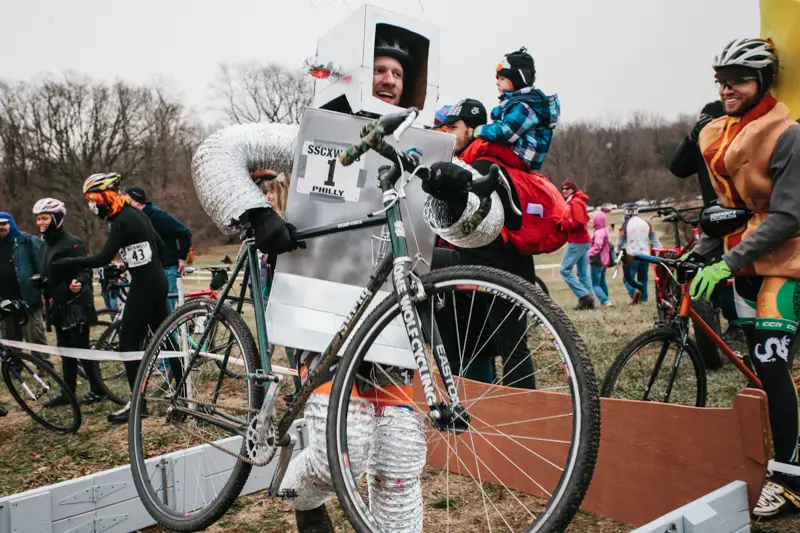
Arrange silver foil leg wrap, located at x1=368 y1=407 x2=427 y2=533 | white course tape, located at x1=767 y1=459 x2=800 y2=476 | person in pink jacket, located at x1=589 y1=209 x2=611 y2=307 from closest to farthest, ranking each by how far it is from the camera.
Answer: silver foil leg wrap, located at x1=368 y1=407 x2=427 y2=533 → white course tape, located at x1=767 y1=459 x2=800 y2=476 → person in pink jacket, located at x1=589 y1=209 x2=611 y2=307

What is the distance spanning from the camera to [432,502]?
3523 millimetres

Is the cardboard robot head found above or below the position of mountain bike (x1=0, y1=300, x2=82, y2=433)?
above

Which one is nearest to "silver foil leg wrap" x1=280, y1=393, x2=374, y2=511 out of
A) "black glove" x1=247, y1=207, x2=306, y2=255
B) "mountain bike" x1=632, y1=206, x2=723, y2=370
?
"black glove" x1=247, y1=207, x2=306, y2=255

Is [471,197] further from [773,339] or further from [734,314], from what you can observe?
[734,314]

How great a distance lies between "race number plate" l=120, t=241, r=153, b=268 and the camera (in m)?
5.61

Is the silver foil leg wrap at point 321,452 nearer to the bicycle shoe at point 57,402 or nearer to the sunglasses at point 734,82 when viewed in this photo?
the sunglasses at point 734,82

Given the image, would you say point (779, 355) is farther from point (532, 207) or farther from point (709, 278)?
point (532, 207)

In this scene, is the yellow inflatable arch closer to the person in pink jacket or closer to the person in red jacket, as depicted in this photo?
the person in red jacket

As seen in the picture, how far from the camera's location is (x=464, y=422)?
1881 mm

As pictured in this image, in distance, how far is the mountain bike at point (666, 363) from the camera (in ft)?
11.8

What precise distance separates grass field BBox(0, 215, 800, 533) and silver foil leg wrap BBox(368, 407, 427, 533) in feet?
3.48

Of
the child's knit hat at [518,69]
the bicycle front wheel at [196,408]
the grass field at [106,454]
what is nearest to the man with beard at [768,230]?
the grass field at [106,454]

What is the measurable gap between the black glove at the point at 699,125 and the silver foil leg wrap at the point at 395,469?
9.38 ft

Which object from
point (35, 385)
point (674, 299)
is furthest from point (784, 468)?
point (35, 385)
